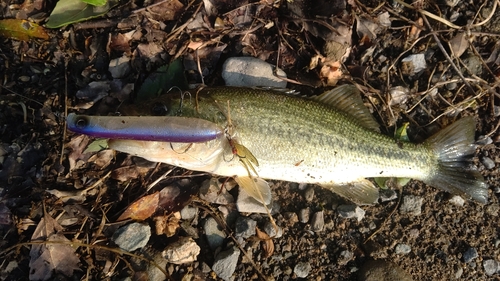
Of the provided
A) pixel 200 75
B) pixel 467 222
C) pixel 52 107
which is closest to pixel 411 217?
pixel 467 222

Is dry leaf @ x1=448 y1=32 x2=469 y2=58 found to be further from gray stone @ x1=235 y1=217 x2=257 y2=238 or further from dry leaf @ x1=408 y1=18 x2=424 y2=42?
gray stone @ x1=235 y1=217 x2=257 y2=238

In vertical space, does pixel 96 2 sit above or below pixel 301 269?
above

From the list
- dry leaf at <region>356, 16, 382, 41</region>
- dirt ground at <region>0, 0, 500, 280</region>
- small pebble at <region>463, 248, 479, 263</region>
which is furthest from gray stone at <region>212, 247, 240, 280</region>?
dry leaf at <region>356, 16, 382, 41</region>

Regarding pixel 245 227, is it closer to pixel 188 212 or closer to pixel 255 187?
pixel 255 187

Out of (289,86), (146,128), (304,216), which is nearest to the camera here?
(146,128)

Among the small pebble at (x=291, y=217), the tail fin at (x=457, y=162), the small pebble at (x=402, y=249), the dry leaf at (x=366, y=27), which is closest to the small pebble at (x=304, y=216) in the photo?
the small pebble at (x=291, y=217)

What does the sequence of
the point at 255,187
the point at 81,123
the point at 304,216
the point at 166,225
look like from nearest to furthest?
the point at 81,123, the point at 255,187, the point at 166,225, the point at 304,216

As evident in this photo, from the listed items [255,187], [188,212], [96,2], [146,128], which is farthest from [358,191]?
[96,2]
